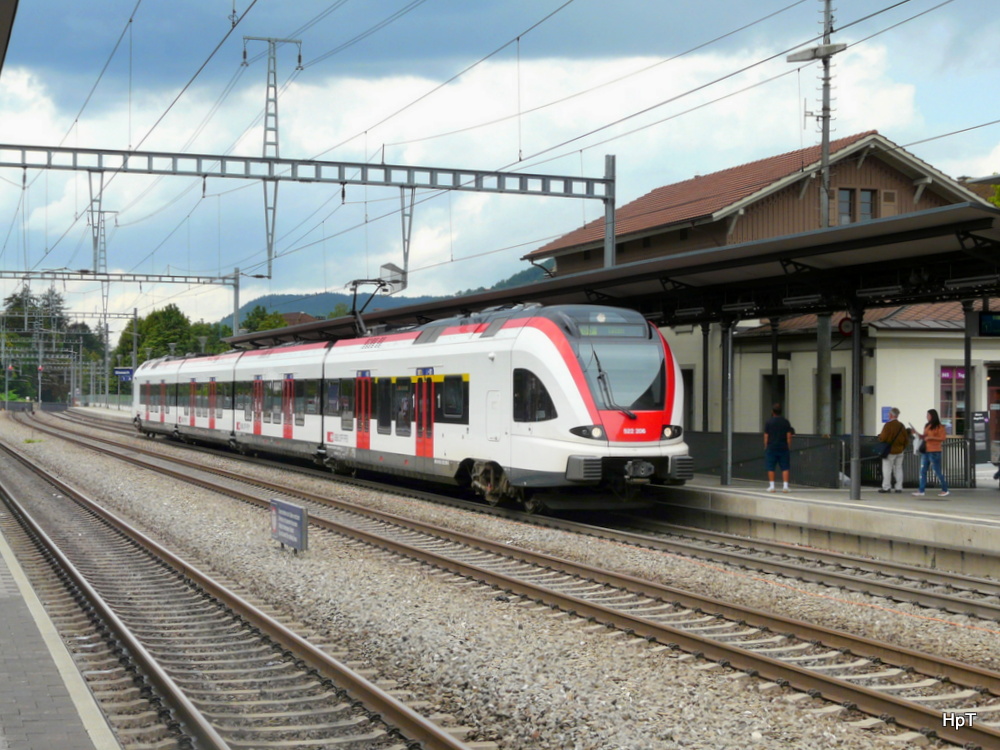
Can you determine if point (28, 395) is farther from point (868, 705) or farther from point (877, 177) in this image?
point (868, 705)

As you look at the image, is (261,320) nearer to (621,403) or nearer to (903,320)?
(903,320)

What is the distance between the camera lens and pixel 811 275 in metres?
16.4

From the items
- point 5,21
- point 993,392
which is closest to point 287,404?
point 993,392

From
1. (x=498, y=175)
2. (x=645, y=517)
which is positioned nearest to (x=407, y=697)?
(x=645, y=517)

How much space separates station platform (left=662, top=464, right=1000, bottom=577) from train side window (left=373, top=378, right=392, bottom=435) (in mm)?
5652

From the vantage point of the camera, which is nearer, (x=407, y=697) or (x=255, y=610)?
(x=407, y=697)

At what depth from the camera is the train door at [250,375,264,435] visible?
29141mm

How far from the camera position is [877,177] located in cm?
3303

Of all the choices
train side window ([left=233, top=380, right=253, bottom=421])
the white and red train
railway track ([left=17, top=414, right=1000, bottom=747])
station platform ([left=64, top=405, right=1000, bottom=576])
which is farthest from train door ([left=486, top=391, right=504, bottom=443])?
train side window ([left=233, top=380, right=253, bottom=421])

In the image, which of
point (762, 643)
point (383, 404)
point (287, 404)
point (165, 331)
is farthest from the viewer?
point (165, 331)

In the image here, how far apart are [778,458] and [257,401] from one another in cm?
1581

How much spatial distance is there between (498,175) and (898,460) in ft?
30.4

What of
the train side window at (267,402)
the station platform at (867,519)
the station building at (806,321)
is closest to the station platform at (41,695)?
the station platform at (867,519)

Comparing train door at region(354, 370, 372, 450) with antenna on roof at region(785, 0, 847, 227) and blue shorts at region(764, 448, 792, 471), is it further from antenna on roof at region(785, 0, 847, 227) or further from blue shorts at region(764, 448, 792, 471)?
antenna on roof at region(785, 0, 847, 227)
